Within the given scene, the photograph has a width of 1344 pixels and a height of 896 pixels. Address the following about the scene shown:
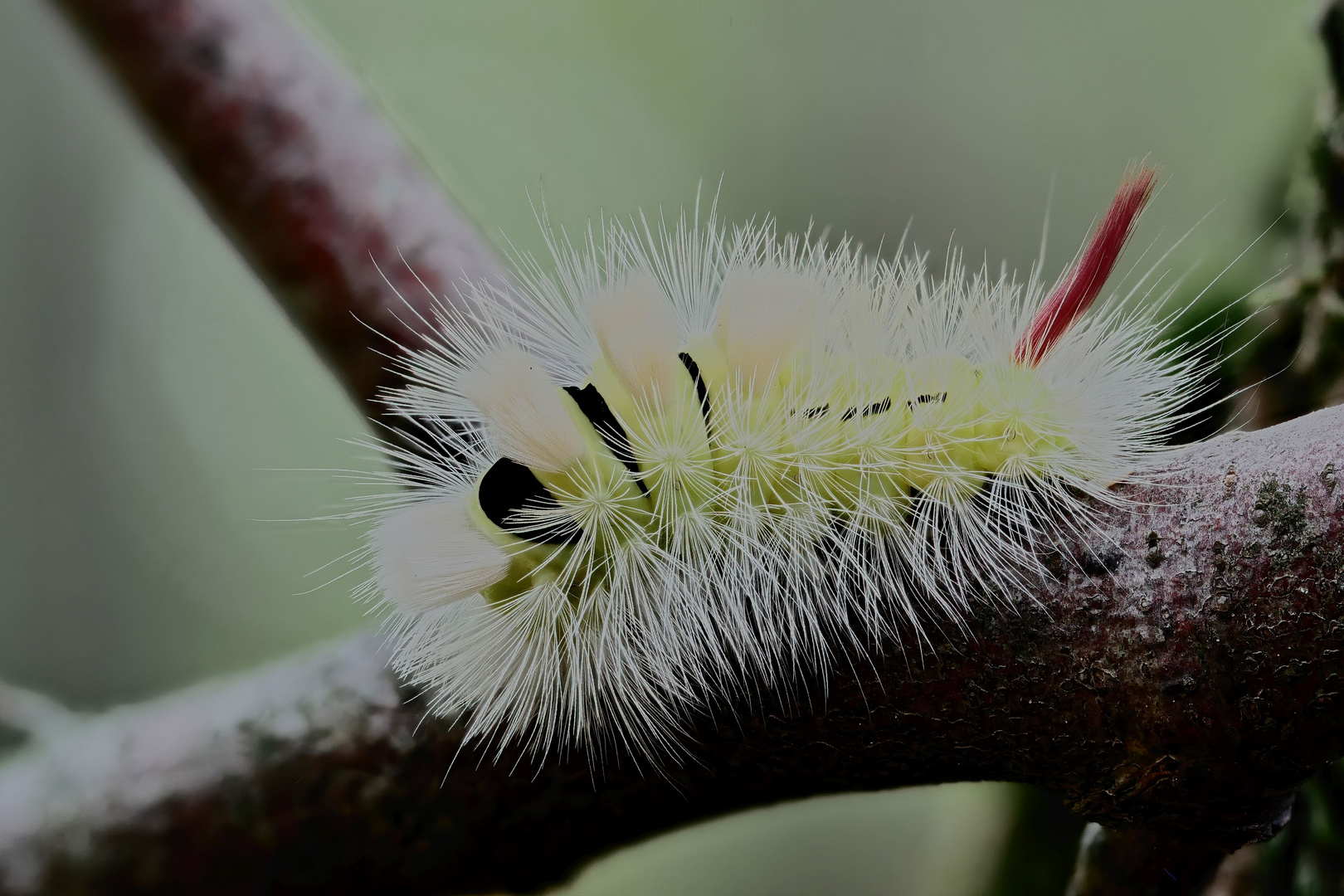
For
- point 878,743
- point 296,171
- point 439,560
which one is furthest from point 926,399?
point 296,171

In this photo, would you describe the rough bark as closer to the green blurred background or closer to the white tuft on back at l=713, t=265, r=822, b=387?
the white tuft on back at l=713, t=265, r=822, b=387

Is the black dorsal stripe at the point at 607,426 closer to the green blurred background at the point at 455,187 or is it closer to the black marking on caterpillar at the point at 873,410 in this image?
the black marking on caterpillar at the point at 873,410

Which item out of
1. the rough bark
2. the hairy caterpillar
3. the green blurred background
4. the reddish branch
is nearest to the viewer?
the rough bark

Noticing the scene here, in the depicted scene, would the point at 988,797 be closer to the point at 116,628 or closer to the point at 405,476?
the point at 405,476

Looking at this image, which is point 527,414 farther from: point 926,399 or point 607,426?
point 926,399

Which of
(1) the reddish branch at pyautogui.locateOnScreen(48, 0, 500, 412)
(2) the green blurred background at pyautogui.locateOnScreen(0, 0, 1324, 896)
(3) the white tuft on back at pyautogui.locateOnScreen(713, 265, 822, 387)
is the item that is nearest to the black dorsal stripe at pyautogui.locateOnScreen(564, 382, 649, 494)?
(3) the white tuft on back at pyautogui.locateOnScreen(713, 265, 822, 387)

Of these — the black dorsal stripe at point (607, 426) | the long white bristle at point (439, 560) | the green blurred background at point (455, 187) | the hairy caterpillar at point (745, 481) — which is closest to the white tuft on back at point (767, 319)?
the hairy caterpillar at point (745, 481)
